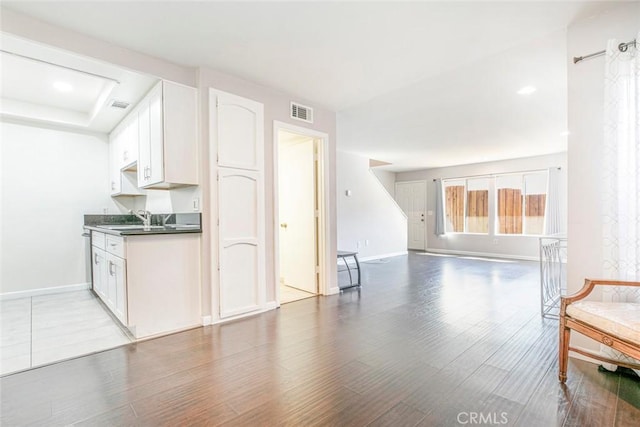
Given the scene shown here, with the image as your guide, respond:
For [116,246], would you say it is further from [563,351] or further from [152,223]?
[563,351]

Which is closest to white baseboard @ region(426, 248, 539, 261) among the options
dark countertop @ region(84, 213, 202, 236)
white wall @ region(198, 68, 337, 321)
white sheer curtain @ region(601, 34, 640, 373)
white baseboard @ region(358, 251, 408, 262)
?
white baseboard @ region(358, 251, 408, 262)

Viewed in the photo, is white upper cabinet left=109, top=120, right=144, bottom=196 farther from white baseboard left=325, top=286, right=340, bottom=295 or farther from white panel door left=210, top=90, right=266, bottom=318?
white baseboard left=325, top=286, right=340, bottom=295

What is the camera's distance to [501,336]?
255cm

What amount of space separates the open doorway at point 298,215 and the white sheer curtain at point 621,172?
2871mm

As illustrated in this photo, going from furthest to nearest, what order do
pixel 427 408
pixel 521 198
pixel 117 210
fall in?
pixel 521 198, pixel 117 210, pixel 427 408

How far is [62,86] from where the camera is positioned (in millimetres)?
3230

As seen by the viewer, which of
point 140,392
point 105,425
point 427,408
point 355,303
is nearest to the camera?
point 105,425

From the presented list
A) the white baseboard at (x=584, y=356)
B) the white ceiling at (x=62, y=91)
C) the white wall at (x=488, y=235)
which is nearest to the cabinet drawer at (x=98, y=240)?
the white ceiling at (x=62, y=91)

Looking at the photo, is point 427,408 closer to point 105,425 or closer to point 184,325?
point 105,425

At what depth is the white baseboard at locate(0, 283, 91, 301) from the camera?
3.68m

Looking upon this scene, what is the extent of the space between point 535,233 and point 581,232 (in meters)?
6.03

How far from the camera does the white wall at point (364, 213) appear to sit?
6.63 m

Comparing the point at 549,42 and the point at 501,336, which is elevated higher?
the point at 549,42

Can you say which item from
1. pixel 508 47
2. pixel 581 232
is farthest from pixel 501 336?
pixel 508 47
